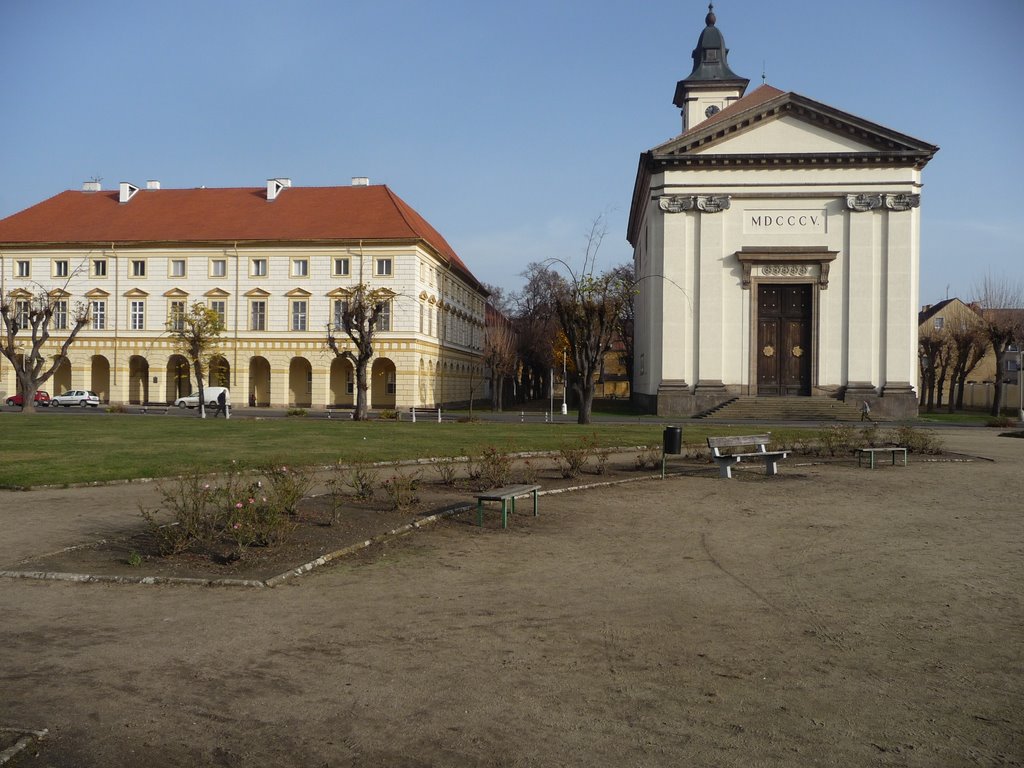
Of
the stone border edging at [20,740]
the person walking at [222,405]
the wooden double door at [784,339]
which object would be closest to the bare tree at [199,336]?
the person walking at [222,405]

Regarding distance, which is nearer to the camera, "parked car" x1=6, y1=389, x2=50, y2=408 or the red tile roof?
"parked car" x1=6, y1=389, x2=50, y2=408

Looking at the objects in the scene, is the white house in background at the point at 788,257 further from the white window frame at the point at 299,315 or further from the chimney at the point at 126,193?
the chimney at the point at 126,193

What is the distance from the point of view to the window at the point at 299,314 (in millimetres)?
55844

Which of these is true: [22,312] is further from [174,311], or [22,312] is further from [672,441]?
[672,441]

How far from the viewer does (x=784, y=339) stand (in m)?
44.0

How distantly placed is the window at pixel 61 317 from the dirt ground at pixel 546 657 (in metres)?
55.0

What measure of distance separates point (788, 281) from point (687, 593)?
127ft

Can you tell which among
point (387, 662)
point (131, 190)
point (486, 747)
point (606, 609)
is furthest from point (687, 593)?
point (131, 190)

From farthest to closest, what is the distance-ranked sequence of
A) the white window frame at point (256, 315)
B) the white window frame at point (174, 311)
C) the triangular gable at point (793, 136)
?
the white window frame at point (256, 315), the white window frame at point (174, 311), the triangular gable at point (793, 136)

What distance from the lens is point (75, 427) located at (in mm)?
29703

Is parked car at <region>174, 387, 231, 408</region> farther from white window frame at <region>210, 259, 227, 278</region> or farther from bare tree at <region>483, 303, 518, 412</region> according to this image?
Answer: bare tree at <region>483, 303, 518, 412</region>

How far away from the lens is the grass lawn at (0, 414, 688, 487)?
16.7 meters

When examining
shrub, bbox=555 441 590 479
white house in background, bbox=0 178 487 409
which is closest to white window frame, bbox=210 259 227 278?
white house in background, bbox=0 178 487 409

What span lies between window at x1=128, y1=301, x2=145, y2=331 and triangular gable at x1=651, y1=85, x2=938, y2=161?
118ft
